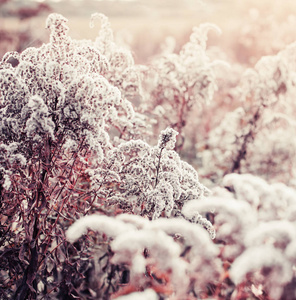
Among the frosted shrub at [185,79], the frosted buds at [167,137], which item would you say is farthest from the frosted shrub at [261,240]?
the frosted shrub at [185,79]

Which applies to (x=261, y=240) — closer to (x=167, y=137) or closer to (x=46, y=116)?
(x=167, y=137)

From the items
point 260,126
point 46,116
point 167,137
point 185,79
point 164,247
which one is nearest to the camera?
point 164,247

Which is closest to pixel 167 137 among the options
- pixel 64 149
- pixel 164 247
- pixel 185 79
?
pixel 64 149

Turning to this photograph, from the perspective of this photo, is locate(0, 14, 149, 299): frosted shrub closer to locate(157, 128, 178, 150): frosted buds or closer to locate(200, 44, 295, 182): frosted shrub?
locate(157, 128, 178, 150): frosted buds

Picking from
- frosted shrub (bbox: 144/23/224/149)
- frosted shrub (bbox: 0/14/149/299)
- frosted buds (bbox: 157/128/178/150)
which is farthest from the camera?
frosted shrub (bbox: 144/23/224/149)

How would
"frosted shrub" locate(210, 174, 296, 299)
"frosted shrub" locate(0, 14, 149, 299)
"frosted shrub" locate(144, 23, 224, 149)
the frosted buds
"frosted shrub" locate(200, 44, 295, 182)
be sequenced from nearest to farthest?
"frosted shrub" locate(210, 174, 296, 299), "frosted shrub" locate(0, 14, 149, 299), the frosted buds, "frosted shrub" locate(144, 23, 224, 149), "frosted shrub" locate(200, 44, 295, 182)

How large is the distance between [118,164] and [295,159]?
3791 millimetres

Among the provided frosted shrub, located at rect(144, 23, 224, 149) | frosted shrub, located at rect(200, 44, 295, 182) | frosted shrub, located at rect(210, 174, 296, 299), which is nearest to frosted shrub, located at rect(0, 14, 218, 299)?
frosted shrub, located at rect(210, 174, 296, 299)

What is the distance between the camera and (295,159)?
5480 mm

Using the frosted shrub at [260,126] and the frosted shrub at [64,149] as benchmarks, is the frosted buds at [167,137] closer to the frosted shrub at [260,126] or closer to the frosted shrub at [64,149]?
the frosted shrub at [64,149]

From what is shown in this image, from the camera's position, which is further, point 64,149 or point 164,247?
point 64,149

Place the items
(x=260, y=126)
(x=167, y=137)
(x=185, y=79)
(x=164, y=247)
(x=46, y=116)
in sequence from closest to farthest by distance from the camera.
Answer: (x=164, y=247) → (x=46, y=116) → (x=167, y=137) → (x=185, y=79) → (x=260, y=126)

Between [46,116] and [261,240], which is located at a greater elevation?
[46,116]

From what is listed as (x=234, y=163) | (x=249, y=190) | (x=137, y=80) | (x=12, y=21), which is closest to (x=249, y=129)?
(x=234, y=163)
